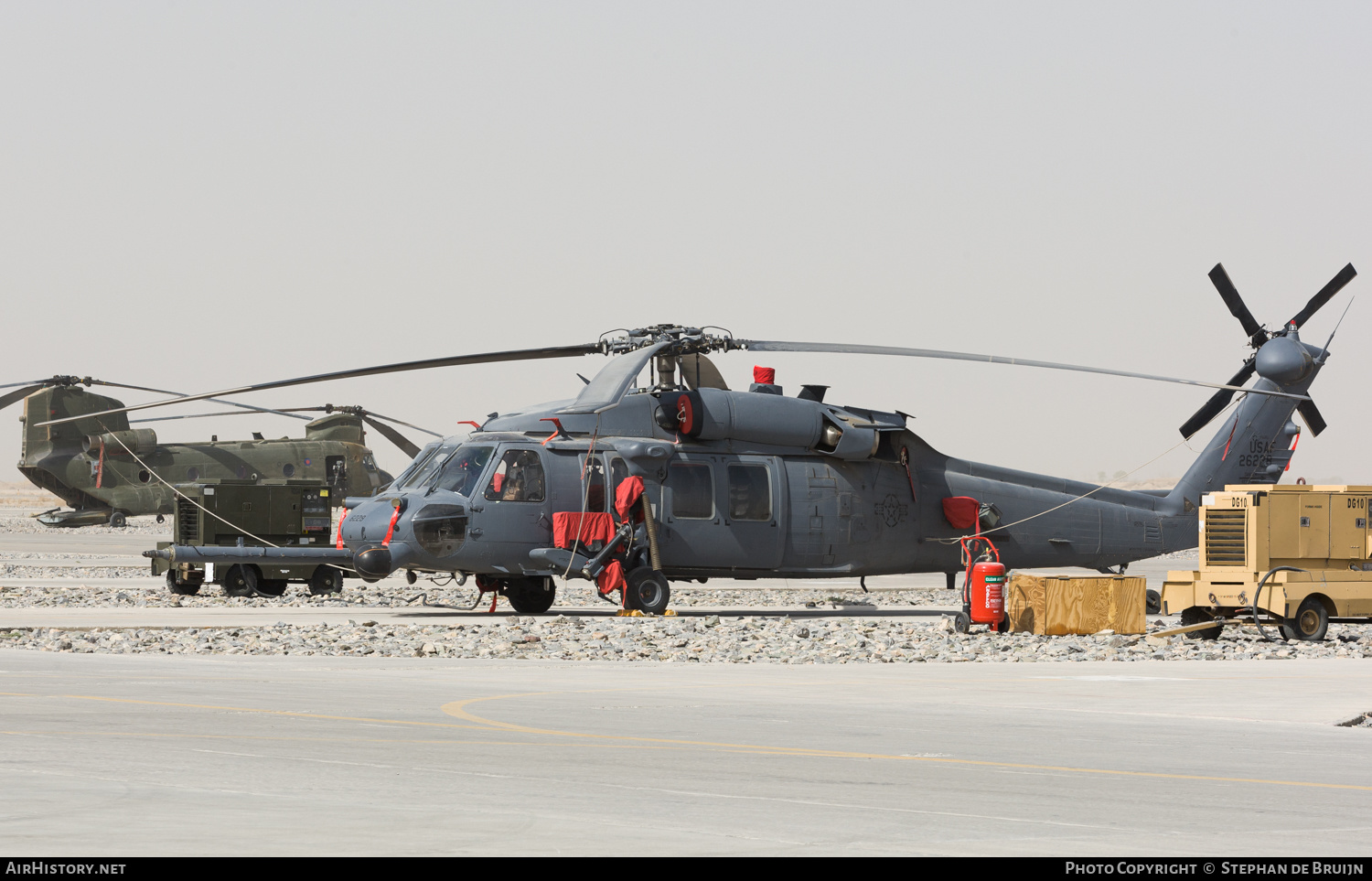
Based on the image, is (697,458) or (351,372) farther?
(697,458)

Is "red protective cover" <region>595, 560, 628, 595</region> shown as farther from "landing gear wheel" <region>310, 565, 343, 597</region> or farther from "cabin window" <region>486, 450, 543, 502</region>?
"landing gear wheel" <region>310, 565, 343, 597</region>

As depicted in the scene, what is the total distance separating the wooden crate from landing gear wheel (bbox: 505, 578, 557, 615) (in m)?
8.26

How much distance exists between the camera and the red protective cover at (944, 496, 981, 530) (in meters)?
27.9

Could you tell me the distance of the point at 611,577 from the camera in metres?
25.2

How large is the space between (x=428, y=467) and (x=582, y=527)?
2.59 m

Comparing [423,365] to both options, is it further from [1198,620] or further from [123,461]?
[123,461]

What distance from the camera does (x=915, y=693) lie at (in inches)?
592

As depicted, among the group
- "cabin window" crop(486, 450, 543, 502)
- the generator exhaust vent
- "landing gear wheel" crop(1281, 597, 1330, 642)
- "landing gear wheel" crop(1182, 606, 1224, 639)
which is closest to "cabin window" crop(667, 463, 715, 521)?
"cabin window" crop(486, 450, 543, 502)

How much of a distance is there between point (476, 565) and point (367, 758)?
1483 cm

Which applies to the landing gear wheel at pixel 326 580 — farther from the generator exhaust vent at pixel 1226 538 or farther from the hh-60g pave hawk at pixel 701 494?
the generator exhaust vent at pixel 1226 538

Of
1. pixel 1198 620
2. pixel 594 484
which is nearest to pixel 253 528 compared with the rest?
pixel 594 484

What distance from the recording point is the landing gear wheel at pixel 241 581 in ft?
105
